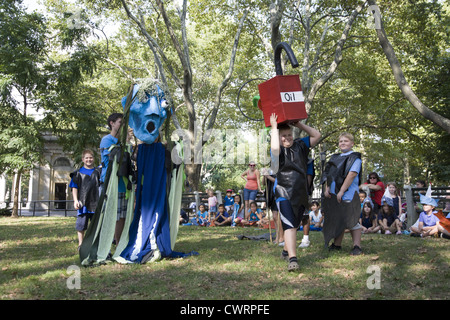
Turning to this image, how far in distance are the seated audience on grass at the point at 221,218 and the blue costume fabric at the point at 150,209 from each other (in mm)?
8302

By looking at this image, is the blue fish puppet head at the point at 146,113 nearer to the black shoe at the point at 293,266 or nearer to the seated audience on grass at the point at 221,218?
the black shoe at the point at 293,266

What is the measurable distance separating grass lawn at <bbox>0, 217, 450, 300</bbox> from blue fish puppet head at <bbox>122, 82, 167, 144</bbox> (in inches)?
77.6

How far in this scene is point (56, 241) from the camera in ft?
28.8

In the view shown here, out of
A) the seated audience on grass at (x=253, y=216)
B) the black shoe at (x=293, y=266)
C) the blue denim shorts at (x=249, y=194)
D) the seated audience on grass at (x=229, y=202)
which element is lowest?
the black shoe at (x=293, y=266)

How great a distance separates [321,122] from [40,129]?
17.0 m

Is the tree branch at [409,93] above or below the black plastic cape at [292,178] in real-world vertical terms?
above

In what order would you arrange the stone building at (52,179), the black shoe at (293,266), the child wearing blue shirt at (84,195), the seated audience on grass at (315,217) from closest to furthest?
the black shoe at (293,266), the child wearing blue shirt at (84,195), the seated audience on grass at (315,217), the stone building at (52,179)

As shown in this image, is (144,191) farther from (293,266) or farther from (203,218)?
(203,218)

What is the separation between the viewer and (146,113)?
670 centimetres

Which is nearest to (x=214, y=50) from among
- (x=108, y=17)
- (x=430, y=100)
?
(x=108, y=17)

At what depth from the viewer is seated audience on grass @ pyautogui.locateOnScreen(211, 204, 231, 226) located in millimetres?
14883

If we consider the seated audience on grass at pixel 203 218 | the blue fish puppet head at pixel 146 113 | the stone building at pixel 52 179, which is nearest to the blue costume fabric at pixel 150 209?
the blue fish puppet head at pixel 146 113

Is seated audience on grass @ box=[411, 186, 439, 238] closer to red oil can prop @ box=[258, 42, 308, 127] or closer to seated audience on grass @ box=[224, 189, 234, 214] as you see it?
red oil can prop @ box=[258, 42, 308, 127]

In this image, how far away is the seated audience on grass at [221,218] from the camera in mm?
14883
